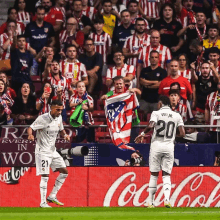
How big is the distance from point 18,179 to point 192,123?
4067 millimetres

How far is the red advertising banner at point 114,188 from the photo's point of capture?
14.3m

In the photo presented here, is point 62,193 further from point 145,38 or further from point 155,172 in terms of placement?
point 145,38

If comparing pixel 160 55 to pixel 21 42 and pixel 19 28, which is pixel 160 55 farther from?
pixel 19 28

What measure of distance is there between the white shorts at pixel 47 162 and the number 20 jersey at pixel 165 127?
2.07 m

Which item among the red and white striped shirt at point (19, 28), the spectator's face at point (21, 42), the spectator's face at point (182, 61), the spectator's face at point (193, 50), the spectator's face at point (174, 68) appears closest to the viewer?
the spectator's face at point (174, 68)

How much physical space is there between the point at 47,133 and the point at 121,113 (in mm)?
2123

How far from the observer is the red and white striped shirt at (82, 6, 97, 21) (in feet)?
63.9

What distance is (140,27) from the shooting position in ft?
58.1

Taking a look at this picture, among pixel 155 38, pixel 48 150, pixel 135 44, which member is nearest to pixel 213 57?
pixel 155 38

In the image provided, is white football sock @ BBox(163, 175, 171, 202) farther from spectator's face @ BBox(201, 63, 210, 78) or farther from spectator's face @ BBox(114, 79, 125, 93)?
spectator's face @ BBox(201, 63, 210, 78)

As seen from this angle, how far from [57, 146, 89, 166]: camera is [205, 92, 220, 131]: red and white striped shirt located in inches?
118

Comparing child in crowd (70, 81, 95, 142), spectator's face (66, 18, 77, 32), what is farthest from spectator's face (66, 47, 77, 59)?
child in crowd (70, 81, 95, 142)

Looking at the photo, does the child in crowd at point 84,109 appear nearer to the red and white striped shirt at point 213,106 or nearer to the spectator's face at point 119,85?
the spectator's face at point 119,85

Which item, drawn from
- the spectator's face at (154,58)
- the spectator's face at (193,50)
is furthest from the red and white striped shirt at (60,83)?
the spectator's face at (193,50)
